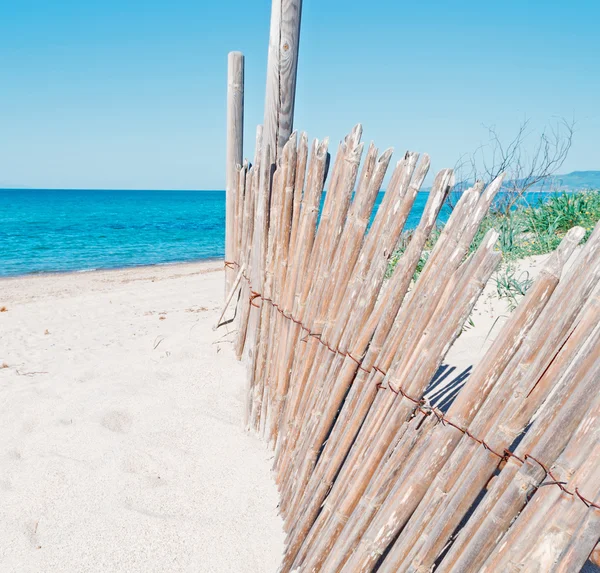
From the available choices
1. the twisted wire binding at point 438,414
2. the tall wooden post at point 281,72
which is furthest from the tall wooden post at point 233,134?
the twisted wire binding at point 438,414

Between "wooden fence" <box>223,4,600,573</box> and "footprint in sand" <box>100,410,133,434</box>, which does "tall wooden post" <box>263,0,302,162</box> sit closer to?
"wooden fence" <box>223,4,600,573</box>

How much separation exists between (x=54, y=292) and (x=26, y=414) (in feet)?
25.4

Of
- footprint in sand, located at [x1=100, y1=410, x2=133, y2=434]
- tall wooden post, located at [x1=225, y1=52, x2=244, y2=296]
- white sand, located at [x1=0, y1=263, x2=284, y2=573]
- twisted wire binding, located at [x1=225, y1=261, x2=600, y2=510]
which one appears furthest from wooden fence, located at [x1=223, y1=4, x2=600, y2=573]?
tall wooden post, located at [x1=225, y1=52, x2=244, y2=296]

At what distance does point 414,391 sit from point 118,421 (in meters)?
2.42

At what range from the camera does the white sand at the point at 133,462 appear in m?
2.41

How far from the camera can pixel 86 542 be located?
244 cm

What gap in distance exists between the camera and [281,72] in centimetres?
317

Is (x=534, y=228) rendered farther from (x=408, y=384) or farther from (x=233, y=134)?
(x=408, y=384)

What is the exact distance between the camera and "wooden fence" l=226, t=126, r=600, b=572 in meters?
1.20

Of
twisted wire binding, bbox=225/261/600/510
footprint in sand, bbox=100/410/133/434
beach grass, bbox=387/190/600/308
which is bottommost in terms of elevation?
footprint in sand, bbox=100/410/133/434

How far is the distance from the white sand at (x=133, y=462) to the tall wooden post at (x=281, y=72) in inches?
71.7

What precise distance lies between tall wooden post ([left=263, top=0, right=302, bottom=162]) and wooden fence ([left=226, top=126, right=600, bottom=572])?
50cm

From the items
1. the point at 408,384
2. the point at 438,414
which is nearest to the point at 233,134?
the point at 408,384

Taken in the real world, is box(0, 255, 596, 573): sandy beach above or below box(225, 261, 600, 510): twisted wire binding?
below
